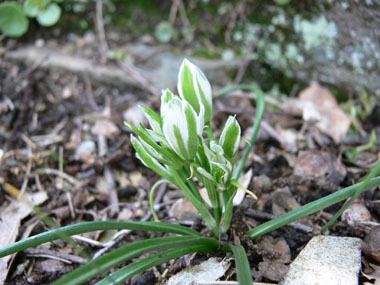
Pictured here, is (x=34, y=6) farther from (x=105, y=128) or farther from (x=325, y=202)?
(x=325, y=202)

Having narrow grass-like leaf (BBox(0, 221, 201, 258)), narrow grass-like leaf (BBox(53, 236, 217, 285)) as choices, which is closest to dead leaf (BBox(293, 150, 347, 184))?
narrow grass-like leaf (BBox(53, 236, 217, 285))

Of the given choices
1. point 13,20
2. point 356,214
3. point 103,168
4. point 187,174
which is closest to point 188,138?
point 187,174

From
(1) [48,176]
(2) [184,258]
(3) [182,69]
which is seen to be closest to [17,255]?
(1) [48,176]

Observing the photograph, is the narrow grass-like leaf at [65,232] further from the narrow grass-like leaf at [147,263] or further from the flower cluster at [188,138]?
the flower cluster at [188,138]

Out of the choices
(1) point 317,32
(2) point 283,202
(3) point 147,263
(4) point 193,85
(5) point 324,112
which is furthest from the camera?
(1) point 317,32

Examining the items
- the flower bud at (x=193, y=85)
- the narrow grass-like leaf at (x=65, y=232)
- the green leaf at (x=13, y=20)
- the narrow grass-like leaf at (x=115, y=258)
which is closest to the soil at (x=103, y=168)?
the green leaf at (x=13, y=20)
